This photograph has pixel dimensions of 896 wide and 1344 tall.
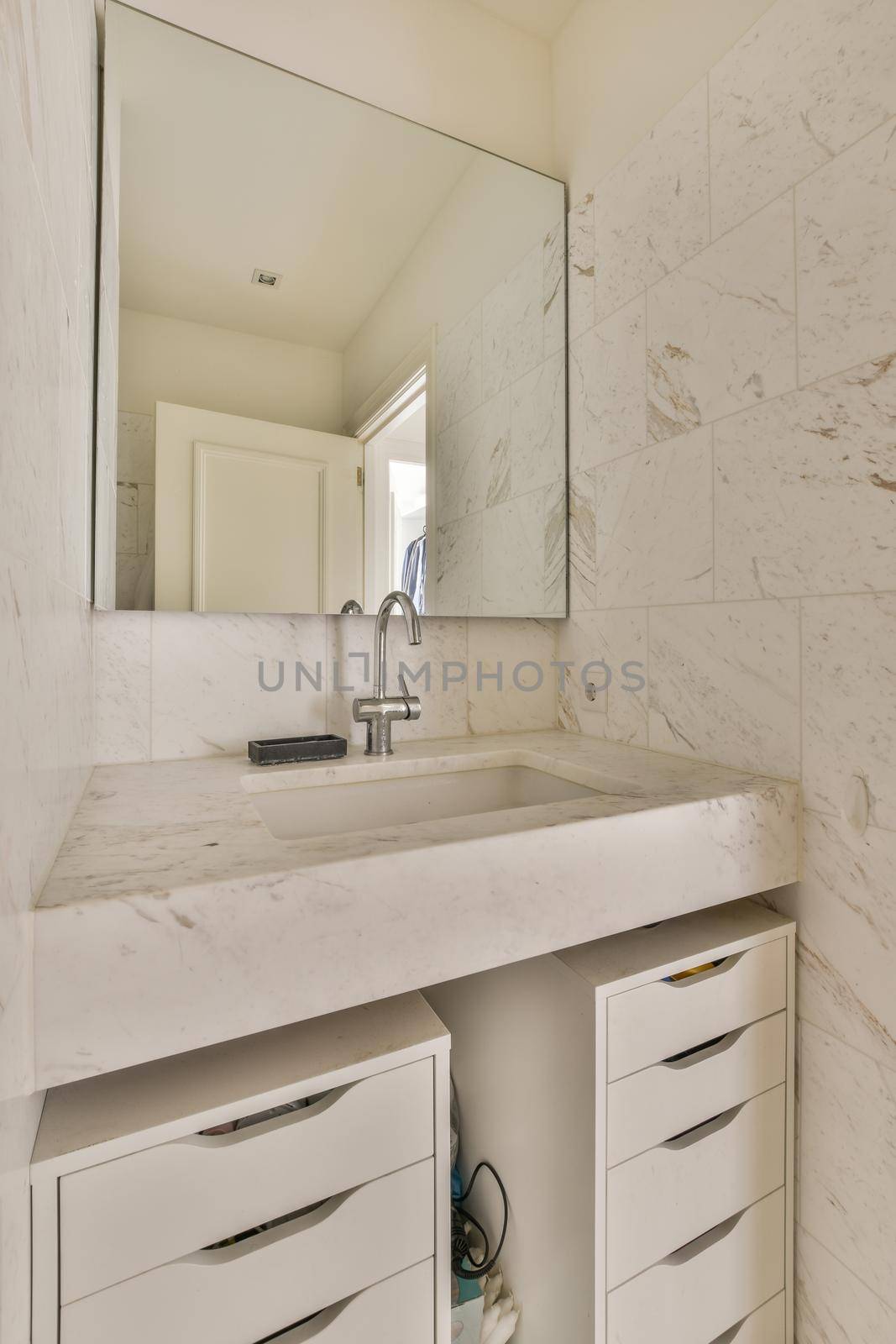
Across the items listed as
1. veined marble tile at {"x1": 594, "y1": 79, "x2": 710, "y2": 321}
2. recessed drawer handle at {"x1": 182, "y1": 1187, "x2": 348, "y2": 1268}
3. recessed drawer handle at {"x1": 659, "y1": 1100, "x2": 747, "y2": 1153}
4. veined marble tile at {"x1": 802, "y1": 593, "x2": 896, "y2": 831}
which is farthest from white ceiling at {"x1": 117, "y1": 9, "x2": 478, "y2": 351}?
recessed drawer handle at {"x1": 659, "y1": 1100, "x2": 747, "y2": 1153}

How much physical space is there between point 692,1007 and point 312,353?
1216 mm

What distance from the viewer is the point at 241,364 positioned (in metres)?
1.12

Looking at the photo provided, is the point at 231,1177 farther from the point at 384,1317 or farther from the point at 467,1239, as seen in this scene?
the point at 467,1239

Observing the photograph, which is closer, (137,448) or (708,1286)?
(708,1286)

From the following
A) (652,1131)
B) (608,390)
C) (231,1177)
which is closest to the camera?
(231,1177)

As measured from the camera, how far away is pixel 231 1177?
0.59 metres

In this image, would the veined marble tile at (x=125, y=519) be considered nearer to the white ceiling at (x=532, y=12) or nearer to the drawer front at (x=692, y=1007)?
the drawer front at (x=692, y=1007)

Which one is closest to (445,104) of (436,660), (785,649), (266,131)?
(266,131)

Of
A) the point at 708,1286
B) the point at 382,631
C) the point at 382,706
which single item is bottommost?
the point at 708,1286

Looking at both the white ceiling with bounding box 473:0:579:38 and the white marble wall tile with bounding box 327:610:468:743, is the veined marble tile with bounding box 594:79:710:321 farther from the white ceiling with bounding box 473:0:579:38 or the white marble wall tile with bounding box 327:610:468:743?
the white marble wall tile with bounding box 327:610:468:743

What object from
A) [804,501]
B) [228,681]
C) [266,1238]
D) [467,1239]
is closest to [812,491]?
[804,501]

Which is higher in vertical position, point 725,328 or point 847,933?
point 725,328

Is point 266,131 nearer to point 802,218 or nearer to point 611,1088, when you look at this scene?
point 802,218

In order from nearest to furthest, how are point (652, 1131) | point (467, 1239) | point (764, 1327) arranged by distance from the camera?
point (652, 1131)
point (764, 1327)
point (467, 1239)
